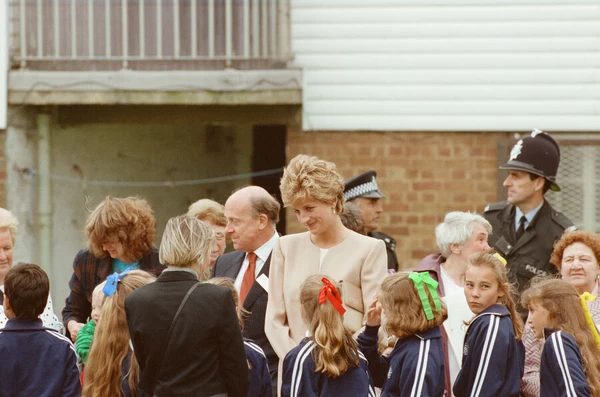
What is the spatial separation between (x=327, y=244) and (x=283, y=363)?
77 centimetres

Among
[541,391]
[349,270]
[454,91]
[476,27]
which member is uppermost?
[476,27]

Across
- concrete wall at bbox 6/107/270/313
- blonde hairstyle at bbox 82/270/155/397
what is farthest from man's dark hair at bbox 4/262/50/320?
concrete wall at bbox 6/107/270/313

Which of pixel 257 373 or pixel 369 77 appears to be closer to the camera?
pixel 257 373

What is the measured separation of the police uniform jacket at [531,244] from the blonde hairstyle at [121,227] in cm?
233

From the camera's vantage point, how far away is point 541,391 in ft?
16.8

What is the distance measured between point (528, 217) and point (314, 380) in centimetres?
272

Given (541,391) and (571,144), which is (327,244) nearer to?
(541,391)

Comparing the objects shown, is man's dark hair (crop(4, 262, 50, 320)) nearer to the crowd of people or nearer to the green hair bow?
the crowd of people

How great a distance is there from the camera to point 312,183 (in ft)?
17.5

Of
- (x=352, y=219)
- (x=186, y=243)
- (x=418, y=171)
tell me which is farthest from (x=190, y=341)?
(x=418, y=171)

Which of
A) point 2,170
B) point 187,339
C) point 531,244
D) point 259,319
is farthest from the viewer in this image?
point 2,170

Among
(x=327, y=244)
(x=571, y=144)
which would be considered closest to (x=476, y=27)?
(x=571, y=144)

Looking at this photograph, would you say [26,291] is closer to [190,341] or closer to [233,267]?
[190,341]

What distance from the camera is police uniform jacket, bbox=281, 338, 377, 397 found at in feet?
16.0
